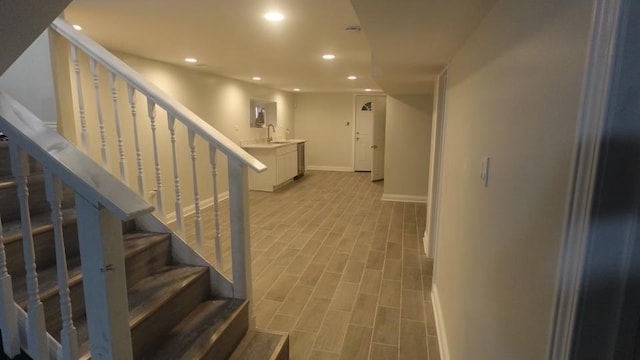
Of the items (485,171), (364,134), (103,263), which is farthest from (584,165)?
(364,134)

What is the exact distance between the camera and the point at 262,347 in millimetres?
1965

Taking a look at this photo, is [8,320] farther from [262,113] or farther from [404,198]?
[262,113]

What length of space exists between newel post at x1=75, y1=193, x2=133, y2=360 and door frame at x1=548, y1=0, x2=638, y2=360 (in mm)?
1063

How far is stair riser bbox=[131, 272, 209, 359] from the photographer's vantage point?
1566 mm

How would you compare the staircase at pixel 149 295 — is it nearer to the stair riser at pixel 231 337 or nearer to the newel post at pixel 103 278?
the stair riser at pixel 231 337

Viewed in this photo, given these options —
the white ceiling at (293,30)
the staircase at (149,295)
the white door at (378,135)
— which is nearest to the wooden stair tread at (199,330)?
the staircase at (149,295)

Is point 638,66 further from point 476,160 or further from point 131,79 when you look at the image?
point 131,79

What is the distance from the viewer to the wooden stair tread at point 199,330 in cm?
162

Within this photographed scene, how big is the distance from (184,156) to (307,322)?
3.48 metres

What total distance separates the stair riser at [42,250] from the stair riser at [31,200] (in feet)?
0.71

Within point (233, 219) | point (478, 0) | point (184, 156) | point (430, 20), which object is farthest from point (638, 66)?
point (184, 156)

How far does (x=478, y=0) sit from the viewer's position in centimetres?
127

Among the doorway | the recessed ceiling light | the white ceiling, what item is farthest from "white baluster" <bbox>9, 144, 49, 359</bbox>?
the doorway

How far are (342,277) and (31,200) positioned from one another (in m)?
2.41
